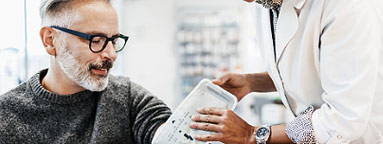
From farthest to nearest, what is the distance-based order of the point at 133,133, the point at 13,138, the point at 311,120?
the point at 133,133 → the point at 13,138 → the point at 311,120

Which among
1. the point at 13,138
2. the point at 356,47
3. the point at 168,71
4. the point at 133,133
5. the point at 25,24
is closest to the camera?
the point at 356,47

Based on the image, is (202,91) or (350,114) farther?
(202,91)

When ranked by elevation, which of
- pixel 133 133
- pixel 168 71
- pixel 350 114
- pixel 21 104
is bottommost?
pixel 168 71

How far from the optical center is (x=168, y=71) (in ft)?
18.4

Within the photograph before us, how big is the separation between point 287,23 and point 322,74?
0.68 ft

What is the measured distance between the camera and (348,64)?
928mm

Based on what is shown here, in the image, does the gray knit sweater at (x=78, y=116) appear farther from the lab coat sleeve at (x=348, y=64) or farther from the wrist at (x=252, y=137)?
the lab coat sleeve at (x=348, y=64)

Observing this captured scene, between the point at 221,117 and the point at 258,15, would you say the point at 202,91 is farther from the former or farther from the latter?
the point at 258,15

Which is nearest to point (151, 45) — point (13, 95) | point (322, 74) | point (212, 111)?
point (13, 95)

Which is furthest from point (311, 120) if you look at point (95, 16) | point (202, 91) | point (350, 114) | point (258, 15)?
point (95, 16)

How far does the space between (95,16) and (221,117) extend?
1.96 feet

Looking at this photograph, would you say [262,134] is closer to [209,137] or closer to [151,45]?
[209,137]

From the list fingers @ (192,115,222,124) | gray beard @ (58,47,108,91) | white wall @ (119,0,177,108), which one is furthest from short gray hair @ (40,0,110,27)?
white wall @ (119,0,177,108)

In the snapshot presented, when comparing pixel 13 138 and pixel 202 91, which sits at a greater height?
pixel 202 91
